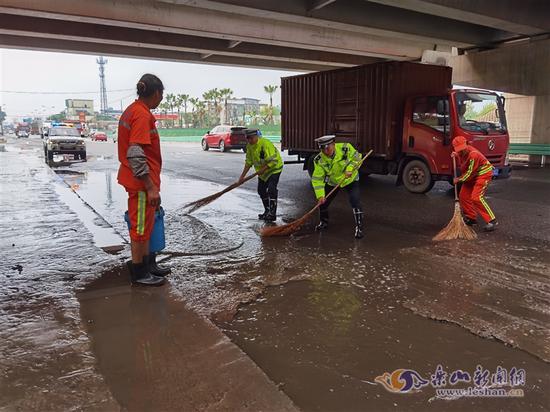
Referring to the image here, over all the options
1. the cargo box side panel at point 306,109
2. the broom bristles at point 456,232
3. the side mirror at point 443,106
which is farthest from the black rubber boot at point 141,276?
the cargo box side panel at point 306,109

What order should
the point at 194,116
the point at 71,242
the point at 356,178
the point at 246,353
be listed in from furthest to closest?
the point at 194,116
the point at 356,178
the point at 71,242
the point at 246,353

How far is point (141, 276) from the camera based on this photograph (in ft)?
13.4

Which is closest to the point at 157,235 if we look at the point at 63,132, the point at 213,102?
the point at 63,132

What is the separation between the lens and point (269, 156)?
6.92m

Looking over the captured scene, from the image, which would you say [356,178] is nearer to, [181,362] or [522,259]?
[522,259]

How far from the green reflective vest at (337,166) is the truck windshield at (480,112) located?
3.90 metres

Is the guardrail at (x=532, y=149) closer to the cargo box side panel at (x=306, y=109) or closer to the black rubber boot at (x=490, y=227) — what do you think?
the cargo box side panel at (x=306, y=109)

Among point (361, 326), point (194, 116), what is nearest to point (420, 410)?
point (361, 326)

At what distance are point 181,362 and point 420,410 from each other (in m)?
1.44

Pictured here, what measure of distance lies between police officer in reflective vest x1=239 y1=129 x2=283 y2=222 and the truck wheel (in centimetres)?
409

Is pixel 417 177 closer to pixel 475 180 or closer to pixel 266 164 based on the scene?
pixel 475 180

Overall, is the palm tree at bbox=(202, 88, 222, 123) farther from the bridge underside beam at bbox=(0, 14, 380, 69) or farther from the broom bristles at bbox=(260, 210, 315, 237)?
the broom bristles at bbox=(260, 210, 315, 237)

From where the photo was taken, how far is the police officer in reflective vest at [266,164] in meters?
6.92

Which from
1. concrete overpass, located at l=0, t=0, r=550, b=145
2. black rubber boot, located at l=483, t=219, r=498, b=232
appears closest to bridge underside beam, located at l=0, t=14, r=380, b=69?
concrete overpass, located at l=0, t=0, r=550, b=145
